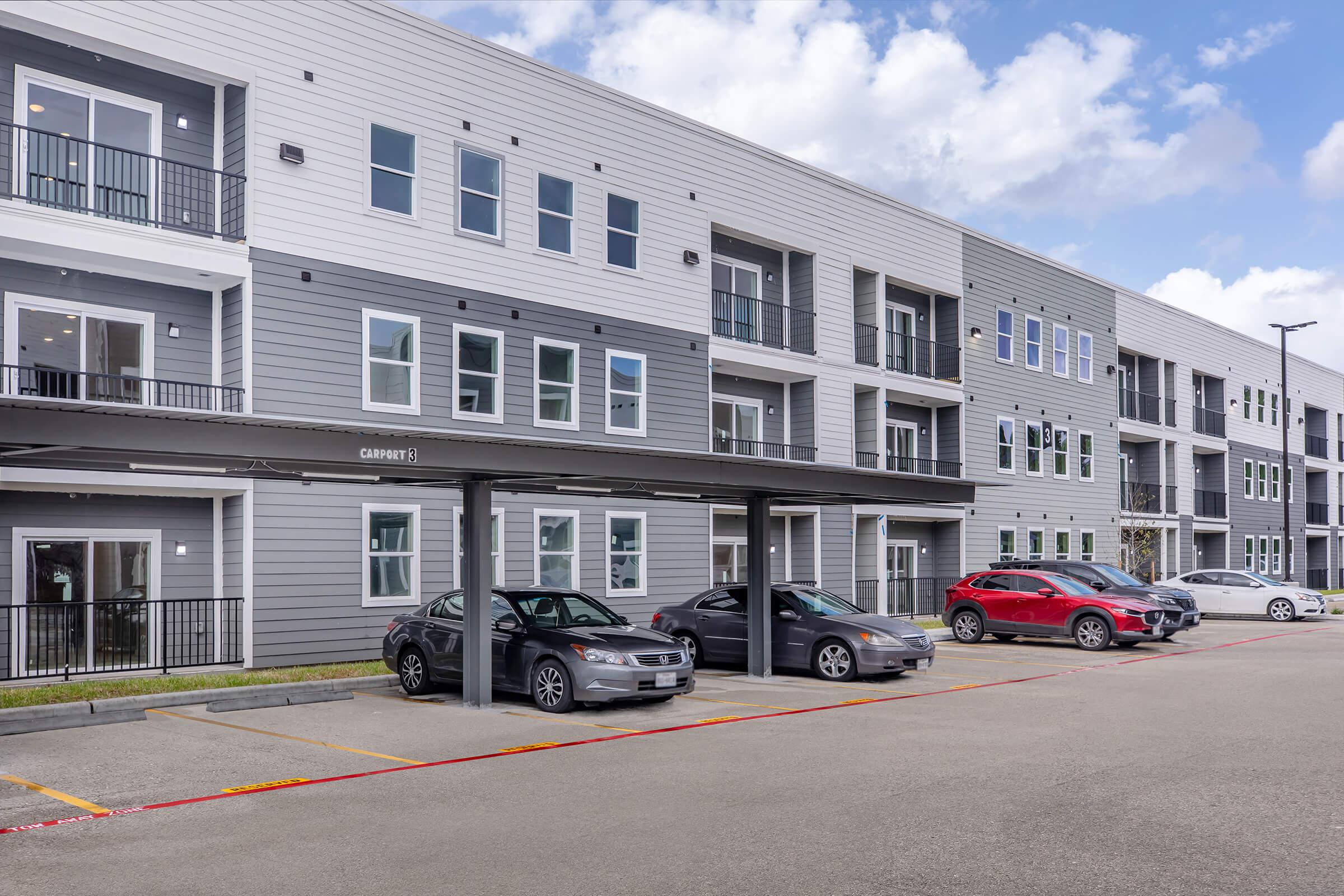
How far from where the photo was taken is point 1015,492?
34.4 meters

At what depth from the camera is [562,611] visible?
1473 cm

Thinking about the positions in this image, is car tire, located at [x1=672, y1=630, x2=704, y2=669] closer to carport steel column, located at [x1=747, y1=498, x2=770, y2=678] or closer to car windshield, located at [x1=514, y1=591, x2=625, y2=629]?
carport steel column, located at [x1=747, y1=498, x2=770, y2=678]

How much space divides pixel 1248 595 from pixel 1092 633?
521 inches

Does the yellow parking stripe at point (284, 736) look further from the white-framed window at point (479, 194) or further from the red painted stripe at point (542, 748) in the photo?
the white-framed window at point (479, 194)

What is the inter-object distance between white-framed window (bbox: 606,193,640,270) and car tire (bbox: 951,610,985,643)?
1009cm

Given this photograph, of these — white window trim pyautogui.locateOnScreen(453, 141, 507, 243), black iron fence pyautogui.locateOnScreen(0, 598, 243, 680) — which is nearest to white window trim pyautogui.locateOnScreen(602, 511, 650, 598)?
white window trim pyautogui.locateOnScreen(453, 141, 507, 243)

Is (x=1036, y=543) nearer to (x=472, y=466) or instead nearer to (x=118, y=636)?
(x=472, y=466)

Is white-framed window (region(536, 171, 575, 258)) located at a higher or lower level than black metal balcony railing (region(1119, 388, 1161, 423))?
higher

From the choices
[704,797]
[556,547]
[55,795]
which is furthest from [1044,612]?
[55,795]

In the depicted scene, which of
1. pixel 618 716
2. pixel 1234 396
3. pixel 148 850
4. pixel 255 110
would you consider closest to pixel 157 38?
pixel 255 110

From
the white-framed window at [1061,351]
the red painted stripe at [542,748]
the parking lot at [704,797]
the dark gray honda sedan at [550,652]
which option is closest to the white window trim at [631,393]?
the dark gray honda sedan at [550,652]

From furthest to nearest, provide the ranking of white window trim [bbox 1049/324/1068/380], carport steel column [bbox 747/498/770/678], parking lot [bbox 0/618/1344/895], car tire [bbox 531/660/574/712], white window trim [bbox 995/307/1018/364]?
white window trim [bbox 1049/324/1068/380] < white window trim [bbox 995/307/1018/364] < carport steel column [bbox 747/498/770/678] < car tire [bbox 531/660/574/712] < parking lot [bbox 0/618/1344/895]

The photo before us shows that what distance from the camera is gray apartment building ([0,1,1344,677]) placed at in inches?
631

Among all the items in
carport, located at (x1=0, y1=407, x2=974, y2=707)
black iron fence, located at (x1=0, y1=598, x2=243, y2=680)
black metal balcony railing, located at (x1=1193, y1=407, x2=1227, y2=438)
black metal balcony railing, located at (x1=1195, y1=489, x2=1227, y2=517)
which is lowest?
black iron fence, located at (x1=0, y1=598, x2=243, y2=680)
